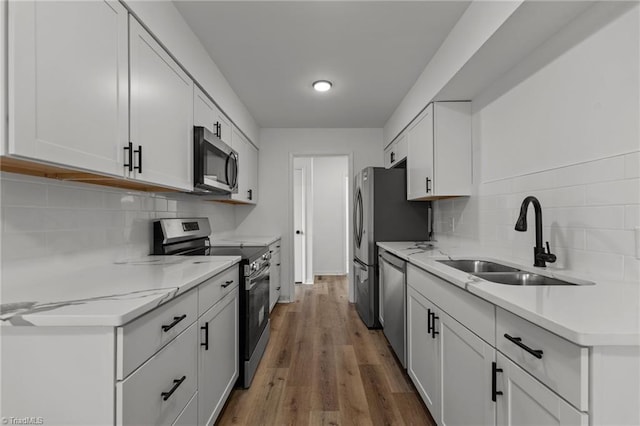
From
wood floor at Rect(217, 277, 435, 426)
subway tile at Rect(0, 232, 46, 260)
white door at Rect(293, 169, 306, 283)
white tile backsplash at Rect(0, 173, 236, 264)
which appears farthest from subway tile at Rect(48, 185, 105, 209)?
white door at Rect(293, 169, 306, 283)

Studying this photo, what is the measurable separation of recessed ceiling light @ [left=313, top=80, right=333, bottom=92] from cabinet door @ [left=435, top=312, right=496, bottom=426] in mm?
2153

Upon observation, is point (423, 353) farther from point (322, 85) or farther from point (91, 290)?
point (322, 85)

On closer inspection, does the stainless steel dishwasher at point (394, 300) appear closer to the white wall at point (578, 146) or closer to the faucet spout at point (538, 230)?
the white wall at point (578, 146)

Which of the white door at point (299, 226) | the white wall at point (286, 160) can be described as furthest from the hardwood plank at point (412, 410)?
the white door at point (299, 226)

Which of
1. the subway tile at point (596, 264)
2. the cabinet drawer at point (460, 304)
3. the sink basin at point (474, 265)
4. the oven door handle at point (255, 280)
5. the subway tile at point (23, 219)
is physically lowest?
the oven door handle at point (255, 280)

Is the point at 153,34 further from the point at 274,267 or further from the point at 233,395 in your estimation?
the point at 274,267

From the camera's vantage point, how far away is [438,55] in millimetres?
2277

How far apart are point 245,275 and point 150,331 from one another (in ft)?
3.47

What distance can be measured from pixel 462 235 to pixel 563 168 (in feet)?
3.82

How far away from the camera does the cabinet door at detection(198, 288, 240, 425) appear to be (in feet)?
4.90

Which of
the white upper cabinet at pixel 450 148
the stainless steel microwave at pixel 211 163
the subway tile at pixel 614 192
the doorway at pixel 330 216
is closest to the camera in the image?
the subway tile at pixel 614 192

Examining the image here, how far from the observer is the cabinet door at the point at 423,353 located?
169cm

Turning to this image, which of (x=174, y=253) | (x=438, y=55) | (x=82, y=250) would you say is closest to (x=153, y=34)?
(x=82, y=250)

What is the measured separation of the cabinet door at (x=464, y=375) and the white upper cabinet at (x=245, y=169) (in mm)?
2163
